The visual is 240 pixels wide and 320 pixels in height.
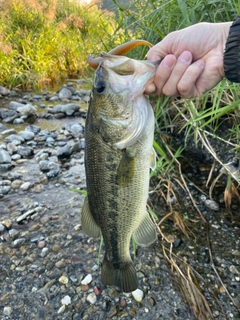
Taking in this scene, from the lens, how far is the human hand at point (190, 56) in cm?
196

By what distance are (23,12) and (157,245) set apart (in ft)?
32.0

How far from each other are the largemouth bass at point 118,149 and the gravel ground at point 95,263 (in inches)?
29.6

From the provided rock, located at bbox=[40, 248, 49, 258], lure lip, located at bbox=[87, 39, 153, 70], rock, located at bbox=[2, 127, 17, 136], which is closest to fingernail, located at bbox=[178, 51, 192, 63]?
lure lip, located at bbox=[87, 39, 153, 70]

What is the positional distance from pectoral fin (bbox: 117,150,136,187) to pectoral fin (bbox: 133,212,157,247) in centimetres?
35

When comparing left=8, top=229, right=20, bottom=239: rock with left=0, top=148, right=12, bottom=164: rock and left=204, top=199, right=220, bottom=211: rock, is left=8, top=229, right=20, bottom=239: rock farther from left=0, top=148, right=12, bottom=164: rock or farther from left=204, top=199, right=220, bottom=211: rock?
left=204, top=199, right=220, bottom=211: rock

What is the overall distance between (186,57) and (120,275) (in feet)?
4.83

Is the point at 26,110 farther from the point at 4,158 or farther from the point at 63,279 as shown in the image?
the point at 63,279

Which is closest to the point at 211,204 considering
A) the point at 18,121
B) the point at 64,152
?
the point at 64,152

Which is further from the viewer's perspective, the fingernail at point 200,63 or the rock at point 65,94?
the rock at point 65,94

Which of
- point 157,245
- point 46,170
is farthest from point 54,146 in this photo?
point 157,245

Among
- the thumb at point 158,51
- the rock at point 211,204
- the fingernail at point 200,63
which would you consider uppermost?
the thumb at point 158,51

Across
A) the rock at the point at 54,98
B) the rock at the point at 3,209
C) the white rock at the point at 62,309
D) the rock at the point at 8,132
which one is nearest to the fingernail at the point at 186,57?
the white rock at the point at 62,309

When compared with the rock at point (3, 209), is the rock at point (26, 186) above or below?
below

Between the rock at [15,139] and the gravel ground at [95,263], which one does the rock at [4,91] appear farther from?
the gravel ground at [95,263]
